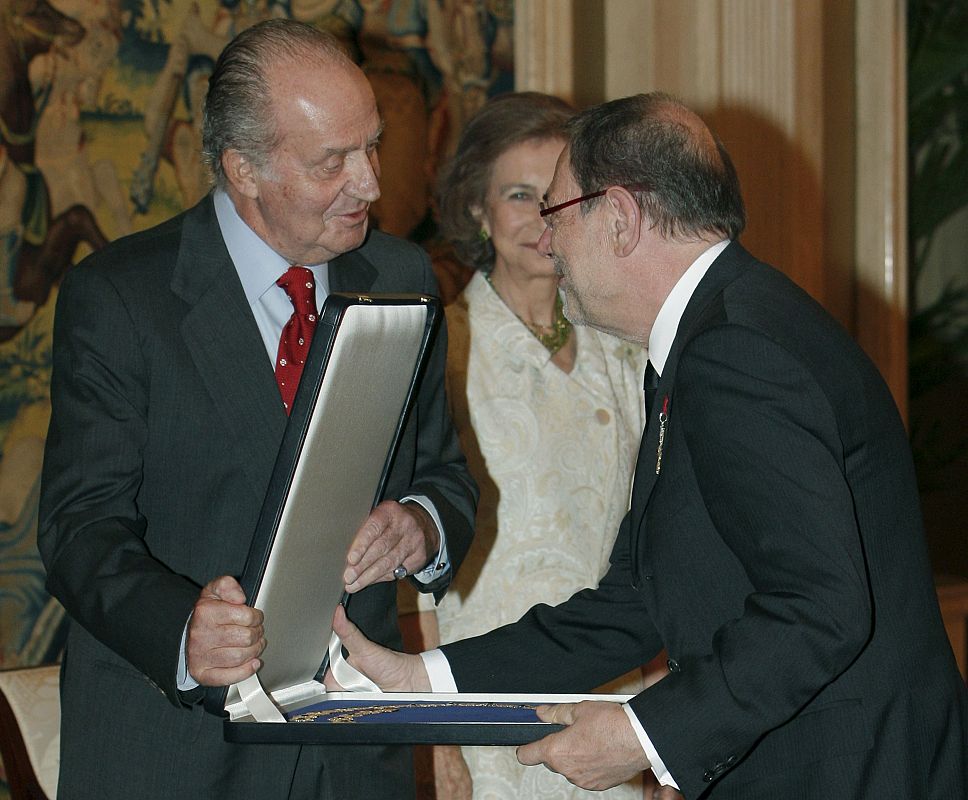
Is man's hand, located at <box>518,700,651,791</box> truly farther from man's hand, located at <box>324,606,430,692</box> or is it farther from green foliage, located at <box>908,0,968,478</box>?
green foliage, located at <box>908,0,968,478</box>

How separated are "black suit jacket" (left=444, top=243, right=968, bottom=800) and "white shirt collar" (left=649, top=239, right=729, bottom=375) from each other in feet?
0.09

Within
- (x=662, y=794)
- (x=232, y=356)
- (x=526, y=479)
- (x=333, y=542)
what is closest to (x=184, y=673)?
(x=333, y=542)

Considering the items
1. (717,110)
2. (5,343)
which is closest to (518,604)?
(5,343)

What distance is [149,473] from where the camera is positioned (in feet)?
7.13

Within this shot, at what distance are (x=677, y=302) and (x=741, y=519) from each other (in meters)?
0.39

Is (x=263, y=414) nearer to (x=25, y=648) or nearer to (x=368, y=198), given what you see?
(x=368, y=198)

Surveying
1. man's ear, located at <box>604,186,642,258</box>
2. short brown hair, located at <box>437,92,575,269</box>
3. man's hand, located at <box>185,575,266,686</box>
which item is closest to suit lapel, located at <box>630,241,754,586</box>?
man's ear, located at <box>604,186,642,258</box>

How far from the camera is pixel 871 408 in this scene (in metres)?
1.91

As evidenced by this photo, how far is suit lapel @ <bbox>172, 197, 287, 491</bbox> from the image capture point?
2.17 m

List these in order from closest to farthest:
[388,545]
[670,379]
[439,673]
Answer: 1. [670,379]
2. [388,545]
3. [439,673]

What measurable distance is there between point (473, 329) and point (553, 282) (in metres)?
0.25

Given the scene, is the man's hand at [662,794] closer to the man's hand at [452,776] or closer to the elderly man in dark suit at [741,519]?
the man's hand at [452,776]

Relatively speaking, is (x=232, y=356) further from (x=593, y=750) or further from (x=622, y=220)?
(x=593, y=750)

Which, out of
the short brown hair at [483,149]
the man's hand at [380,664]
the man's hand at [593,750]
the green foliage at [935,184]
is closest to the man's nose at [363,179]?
the man's hand at [380,664]
